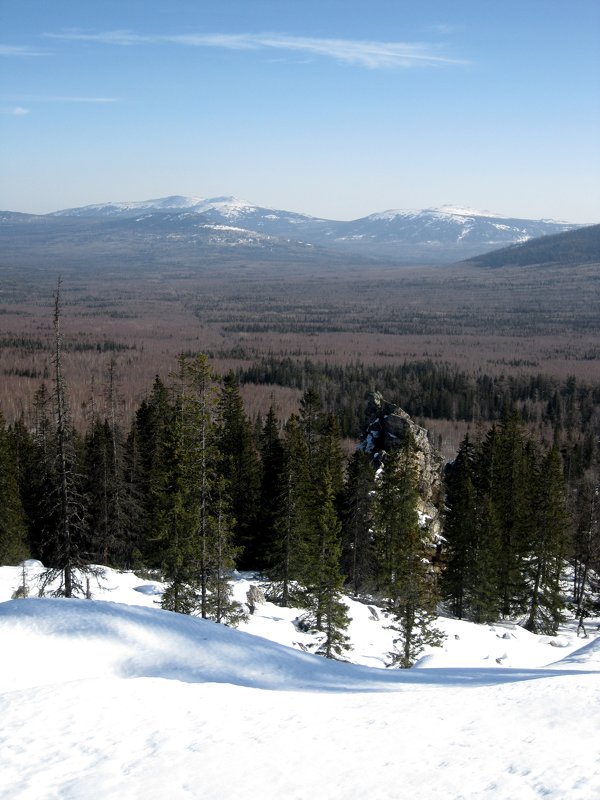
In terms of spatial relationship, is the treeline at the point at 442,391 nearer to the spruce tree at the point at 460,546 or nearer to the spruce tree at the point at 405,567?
the spruce tree at the point at 460,546

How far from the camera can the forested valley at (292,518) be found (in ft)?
74.5

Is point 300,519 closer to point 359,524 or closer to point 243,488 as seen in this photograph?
point 359,524

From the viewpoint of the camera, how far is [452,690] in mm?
13359

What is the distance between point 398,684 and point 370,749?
18.6 feet

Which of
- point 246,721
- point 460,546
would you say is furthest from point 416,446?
point 246,721

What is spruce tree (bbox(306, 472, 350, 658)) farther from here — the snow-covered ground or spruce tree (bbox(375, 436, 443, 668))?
the snow-covered ground

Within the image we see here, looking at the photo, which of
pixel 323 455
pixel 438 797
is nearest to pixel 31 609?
pixel 438 797

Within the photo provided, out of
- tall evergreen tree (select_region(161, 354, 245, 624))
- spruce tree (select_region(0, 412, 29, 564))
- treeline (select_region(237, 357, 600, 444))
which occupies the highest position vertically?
tall evergreen tree (select_region(161, 354, 245, 624))

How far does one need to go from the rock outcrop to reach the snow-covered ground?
2442 centimetres

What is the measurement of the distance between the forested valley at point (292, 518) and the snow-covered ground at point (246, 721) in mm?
5992

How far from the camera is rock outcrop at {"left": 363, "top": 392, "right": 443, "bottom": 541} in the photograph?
41.9m

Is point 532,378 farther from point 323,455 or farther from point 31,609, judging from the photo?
point 31,609

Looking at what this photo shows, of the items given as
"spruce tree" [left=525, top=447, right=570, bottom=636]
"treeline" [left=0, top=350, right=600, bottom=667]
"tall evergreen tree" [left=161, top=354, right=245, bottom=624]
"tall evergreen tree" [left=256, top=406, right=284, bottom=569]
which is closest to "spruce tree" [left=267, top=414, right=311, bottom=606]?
"treeline" [left=0, top=350, right=600, bottom=667]

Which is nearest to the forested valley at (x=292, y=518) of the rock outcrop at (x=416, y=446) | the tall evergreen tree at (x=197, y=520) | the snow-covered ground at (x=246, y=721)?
the tall evergreen tree at (x=197, y=520)
